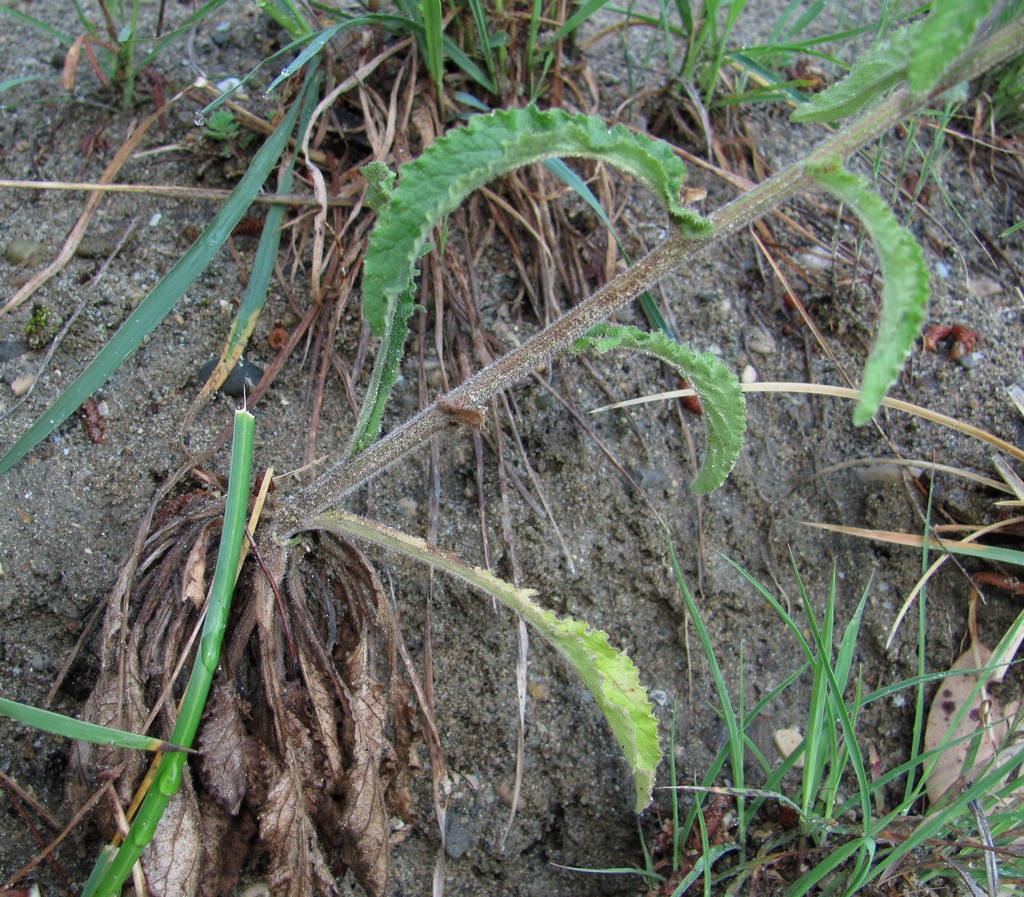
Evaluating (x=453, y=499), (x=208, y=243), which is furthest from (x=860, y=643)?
(x=208, y=243)

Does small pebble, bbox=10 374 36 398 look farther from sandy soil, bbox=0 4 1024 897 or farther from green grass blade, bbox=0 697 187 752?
green grass blade, bbox=0 697 187 752

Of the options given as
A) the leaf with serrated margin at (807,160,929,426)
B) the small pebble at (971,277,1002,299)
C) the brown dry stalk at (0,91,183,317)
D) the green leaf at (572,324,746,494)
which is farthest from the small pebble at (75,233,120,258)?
the small pebble at (971,277,1002,299)

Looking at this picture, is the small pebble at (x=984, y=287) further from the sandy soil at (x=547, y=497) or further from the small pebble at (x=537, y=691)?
the small pebble at (x=537, y=691)

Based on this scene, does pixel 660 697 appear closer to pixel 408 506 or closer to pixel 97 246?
pixel 408 506

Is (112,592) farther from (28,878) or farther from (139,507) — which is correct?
(28,878)

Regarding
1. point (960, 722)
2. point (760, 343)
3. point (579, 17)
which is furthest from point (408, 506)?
point (960, 722)
